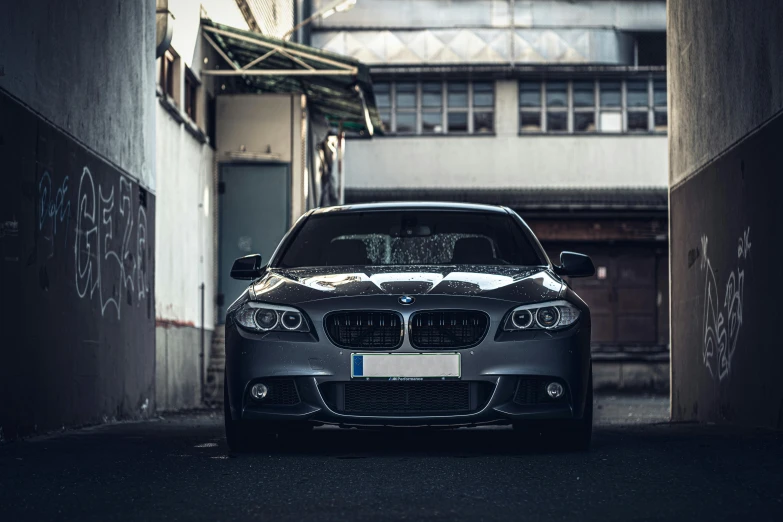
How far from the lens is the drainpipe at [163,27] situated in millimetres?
14977

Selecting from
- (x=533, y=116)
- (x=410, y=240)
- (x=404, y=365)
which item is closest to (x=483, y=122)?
(x=533, y=116)

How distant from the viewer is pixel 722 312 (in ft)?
34.5

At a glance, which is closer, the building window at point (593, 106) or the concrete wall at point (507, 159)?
the concrete wall at point (507, 159)

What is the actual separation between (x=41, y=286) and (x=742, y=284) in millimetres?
5007

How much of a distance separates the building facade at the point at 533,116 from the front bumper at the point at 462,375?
25.8 meters

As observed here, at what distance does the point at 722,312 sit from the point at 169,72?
899 centimetres

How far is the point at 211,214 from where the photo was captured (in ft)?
65.6

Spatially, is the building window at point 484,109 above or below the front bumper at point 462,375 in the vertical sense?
above

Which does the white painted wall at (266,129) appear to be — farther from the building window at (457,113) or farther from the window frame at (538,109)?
the window frame at (538,109)

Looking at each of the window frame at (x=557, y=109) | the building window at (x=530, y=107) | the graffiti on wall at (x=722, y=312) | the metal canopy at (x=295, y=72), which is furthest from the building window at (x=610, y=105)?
the graffiti on wall at (x=722, y=312)

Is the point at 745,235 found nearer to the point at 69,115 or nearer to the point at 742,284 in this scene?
the point at 742,284

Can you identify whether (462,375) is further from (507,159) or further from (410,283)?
(507,159)

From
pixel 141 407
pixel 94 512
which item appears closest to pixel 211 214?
pixel 141 407

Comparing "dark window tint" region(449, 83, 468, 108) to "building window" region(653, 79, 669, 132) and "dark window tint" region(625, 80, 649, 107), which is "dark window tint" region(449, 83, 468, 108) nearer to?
"dark window tint" region(625, 80, 649, 107)
